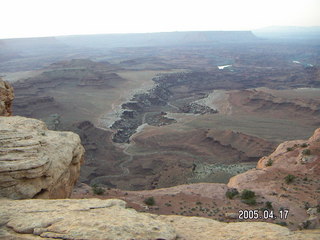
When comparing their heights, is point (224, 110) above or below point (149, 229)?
below

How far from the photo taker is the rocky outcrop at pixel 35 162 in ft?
31.0

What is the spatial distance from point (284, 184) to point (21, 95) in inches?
2130

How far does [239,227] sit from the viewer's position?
27.1ft

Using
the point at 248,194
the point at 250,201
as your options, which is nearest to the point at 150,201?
the point at 250,201

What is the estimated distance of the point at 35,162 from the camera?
9742mm

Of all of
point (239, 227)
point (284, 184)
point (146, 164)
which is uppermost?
point (239, 227)

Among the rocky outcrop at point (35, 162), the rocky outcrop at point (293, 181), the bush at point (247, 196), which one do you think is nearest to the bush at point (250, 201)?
the bush at point (247, 196)

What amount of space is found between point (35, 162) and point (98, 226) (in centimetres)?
368

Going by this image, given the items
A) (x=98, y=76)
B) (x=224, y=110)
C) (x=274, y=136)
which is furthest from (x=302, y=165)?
(x=98, y=76)

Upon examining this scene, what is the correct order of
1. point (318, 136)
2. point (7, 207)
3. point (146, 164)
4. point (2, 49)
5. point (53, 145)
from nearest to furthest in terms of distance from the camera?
point (7, 207), point (53, 145), point (318, 136), point (146, 164), point (2, 49)

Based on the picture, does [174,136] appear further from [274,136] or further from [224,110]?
[224,110]

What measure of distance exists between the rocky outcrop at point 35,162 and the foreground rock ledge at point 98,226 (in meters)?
0.95

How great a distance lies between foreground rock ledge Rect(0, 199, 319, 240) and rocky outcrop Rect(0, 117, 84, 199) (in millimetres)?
948

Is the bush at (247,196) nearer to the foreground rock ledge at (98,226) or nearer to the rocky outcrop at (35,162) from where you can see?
the foreground rock ledge at (98,226)
